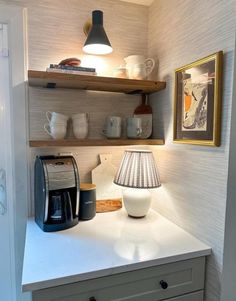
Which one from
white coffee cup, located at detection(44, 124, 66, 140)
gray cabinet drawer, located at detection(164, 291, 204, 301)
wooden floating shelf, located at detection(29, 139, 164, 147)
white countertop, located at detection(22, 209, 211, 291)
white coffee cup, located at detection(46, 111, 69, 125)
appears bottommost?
gray cabinet drawer, located at detection(164, 291, 204, 301)

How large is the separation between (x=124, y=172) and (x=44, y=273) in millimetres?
626

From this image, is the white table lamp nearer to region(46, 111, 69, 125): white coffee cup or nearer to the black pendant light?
region(46, 111, 69, 125): white coffee cup

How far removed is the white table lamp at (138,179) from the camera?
47.9 inches

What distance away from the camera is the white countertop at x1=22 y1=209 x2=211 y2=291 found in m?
0.80

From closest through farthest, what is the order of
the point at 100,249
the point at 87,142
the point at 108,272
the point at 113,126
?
1. the point at 108,272
2. the point at 100,249
3. the point at 87,142
4. the point at 113,126

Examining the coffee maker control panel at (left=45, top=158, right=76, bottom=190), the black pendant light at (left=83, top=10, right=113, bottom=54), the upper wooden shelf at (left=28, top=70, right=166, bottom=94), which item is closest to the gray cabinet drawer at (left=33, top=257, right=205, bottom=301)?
the coffee maker control panel at (left=45, top=158, right=76, bottom=190)

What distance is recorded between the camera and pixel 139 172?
1.22 m

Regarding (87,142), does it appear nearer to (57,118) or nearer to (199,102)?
(57,118)

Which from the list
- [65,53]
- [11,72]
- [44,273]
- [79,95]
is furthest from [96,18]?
[44,273]

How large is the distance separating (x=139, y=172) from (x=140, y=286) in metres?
A: 0.52

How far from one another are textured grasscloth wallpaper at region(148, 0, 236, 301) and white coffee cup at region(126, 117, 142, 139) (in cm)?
13

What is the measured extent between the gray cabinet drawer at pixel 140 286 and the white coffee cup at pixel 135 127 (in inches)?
27.2

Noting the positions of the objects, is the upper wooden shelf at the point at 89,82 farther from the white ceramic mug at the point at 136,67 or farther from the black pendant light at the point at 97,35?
the black pendant light at the point at 97,35

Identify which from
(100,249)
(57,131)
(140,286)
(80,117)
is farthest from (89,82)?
(140,286)
